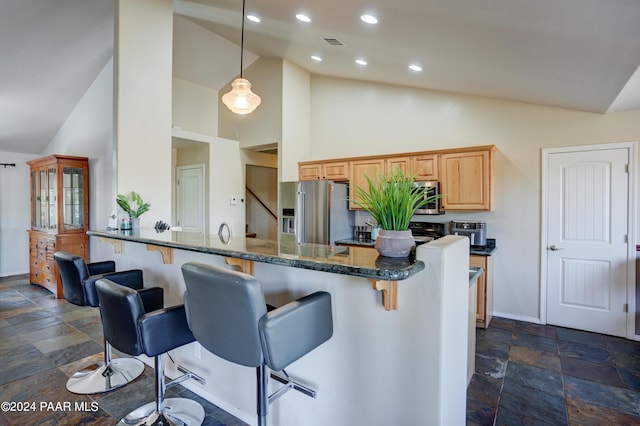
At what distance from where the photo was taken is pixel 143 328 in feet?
5.64

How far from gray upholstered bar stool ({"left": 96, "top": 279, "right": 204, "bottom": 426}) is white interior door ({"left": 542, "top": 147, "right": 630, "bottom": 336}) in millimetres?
4063

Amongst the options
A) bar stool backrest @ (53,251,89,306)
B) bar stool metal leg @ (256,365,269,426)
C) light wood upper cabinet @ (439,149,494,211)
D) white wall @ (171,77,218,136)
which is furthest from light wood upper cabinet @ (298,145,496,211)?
white wall @ (171,77,218,136)

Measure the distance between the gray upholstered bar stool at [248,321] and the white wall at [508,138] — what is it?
344 cm

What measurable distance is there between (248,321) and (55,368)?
271cm

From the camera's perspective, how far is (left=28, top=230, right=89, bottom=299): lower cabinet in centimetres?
483

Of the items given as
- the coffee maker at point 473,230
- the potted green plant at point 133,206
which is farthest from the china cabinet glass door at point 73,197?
the coffee maker at point 473,230

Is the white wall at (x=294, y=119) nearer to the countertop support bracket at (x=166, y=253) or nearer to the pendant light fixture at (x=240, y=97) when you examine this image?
the pendant light fixture at (x=240, y=97)

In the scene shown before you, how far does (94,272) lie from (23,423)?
1.11 metres

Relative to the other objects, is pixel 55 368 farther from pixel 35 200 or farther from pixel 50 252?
pixel 35 200

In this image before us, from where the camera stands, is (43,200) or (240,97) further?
(43,200)

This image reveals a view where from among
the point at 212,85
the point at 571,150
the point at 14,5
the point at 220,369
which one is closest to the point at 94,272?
the point at 220,369

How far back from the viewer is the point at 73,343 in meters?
3.36

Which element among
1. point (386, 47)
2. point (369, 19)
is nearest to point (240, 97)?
point (369, 19)

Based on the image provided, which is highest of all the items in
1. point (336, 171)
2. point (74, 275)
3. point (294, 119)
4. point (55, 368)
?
point (294, 119)
